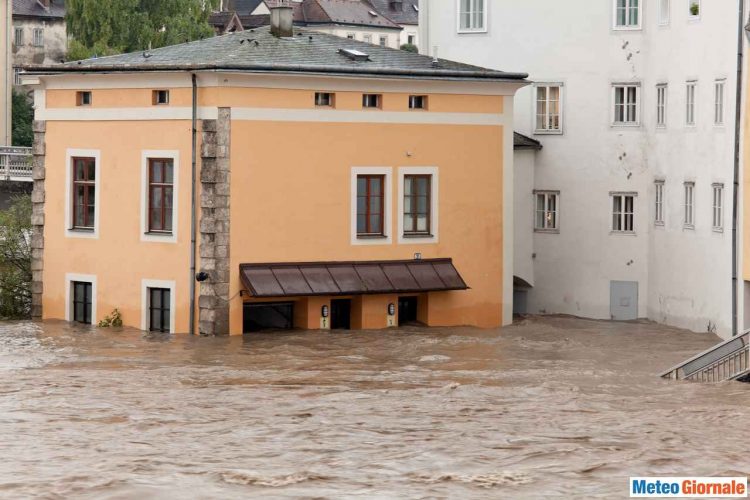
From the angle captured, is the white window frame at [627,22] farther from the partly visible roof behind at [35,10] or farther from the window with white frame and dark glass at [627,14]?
the partly visible roof behind at [35,10]

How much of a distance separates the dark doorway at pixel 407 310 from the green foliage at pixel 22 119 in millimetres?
51547

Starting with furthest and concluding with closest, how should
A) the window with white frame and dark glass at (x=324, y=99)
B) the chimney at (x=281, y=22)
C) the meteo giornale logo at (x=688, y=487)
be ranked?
1. the chimney at (x=281, y=22)
2. the window with white frame and dark glass at (x=324, y=99)
3. the meteo giornale logo at (x=688, y=487)

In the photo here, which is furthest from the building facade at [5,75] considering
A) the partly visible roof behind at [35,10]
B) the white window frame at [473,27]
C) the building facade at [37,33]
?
the white window frame at [473,27]

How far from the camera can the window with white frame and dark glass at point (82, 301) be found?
137 feet

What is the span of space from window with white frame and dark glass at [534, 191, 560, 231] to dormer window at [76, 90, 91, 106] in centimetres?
1308

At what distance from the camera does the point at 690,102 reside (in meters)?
43.8

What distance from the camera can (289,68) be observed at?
39.5 m

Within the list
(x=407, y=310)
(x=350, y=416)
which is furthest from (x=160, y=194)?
(x=350, y=416)

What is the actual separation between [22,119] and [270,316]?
54.1 metres

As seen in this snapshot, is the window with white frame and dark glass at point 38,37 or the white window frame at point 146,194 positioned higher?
the window with white frame and dark glass at point 38,37

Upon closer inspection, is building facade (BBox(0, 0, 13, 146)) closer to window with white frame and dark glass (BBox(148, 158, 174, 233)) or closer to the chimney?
the chimney

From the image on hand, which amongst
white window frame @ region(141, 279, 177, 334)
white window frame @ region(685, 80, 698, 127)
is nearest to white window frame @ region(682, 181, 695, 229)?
white window frame @ region(685, 80, 698, 127)

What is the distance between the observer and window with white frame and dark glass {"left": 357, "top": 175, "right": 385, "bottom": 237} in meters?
41.4

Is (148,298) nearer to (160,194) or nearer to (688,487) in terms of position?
(160,194)
